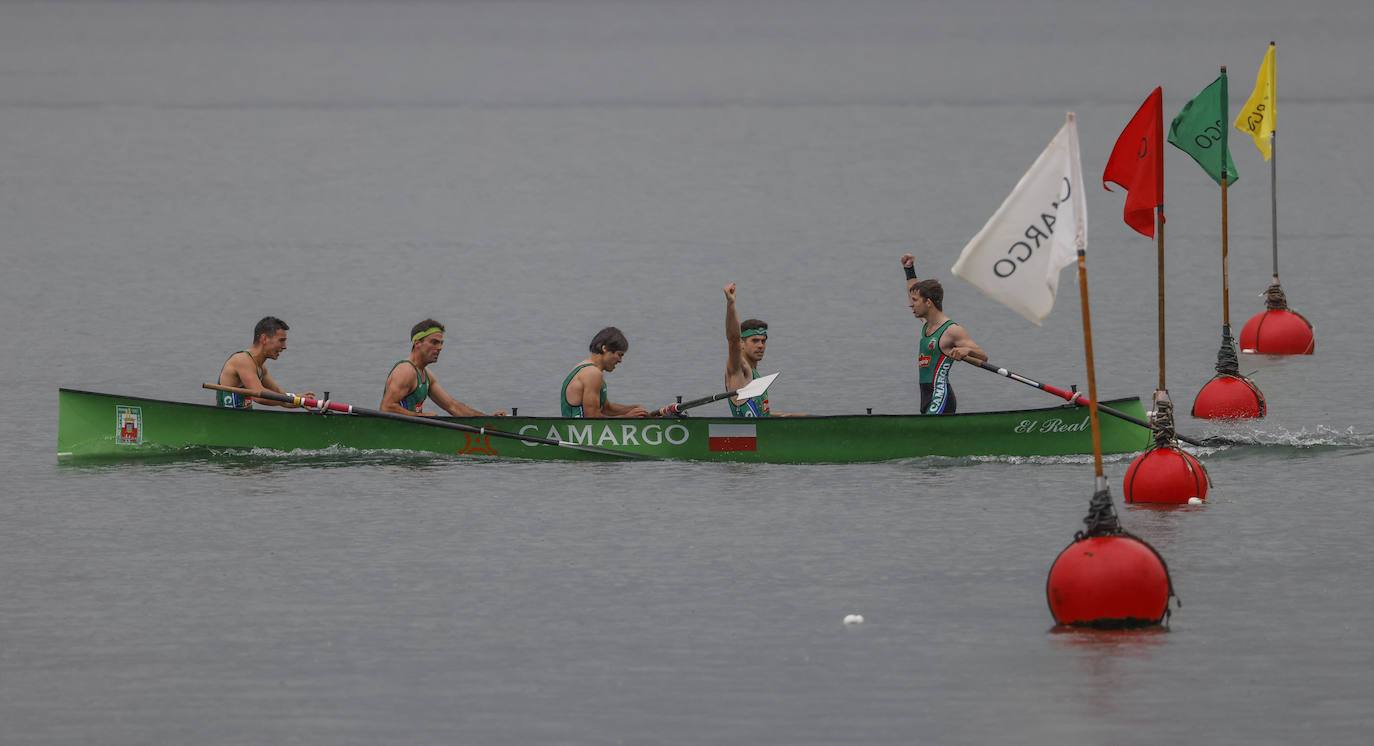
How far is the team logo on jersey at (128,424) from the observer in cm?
2814

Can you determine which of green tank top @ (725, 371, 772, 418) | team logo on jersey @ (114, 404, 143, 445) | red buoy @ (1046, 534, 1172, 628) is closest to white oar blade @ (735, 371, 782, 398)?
green tank top @ (725, 371, 772, 418)

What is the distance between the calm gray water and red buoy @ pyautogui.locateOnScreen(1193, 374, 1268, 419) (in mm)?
352

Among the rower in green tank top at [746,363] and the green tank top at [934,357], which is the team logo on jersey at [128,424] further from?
the green tank top at [934,357]

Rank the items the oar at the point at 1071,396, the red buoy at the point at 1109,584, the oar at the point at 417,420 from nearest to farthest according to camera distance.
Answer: the red buoy at the point at 1109,584 < the oar at the point at 1071,396 < the oar at the point at 417,420

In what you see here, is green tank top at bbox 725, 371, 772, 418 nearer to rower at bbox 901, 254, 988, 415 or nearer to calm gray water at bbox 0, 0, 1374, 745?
calm gray water at bbox 0, 0, 1374, 745

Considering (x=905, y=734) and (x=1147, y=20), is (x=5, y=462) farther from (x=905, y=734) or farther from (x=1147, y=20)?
(x=1147, y=20)

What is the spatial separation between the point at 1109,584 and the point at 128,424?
14.4 metres

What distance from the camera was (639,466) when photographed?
2775 centimetres

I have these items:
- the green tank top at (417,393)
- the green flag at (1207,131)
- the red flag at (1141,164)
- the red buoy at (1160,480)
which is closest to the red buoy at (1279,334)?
the green flag at (1207,131)

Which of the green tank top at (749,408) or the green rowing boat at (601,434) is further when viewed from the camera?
the green tank top at (749,408)

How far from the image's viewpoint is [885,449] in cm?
2744

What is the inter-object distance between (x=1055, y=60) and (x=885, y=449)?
9076cm

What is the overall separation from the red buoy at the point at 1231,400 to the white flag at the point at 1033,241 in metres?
11.9

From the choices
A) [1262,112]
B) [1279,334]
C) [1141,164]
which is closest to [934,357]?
[1141,164]
